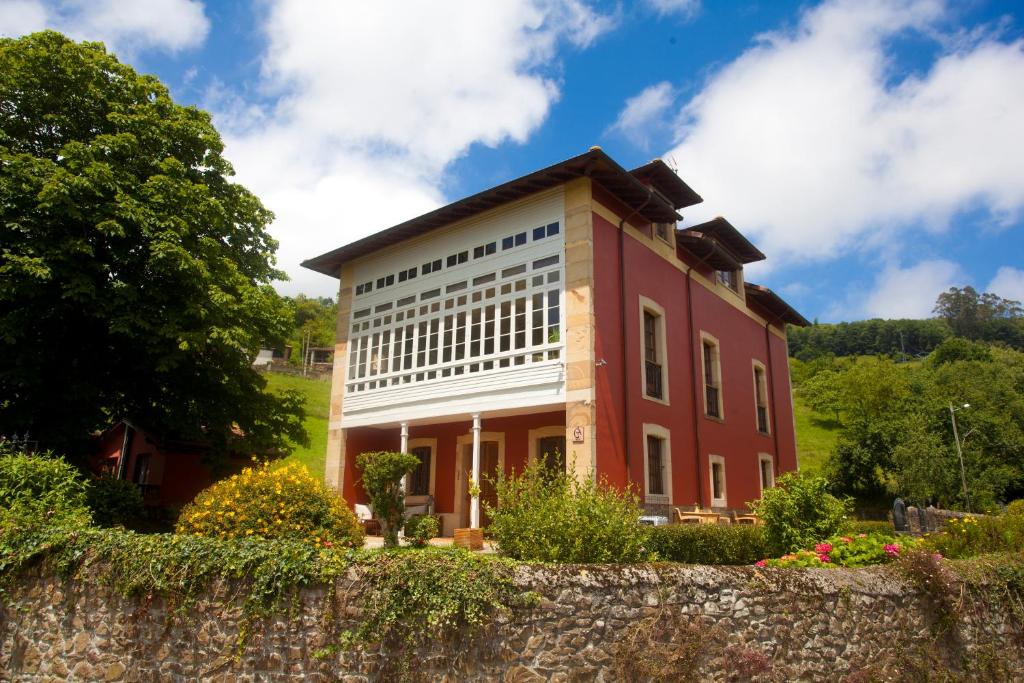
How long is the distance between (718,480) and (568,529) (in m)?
12.1

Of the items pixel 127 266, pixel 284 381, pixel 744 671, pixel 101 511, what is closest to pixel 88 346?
pixel 127 266

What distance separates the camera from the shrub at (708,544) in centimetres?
1008

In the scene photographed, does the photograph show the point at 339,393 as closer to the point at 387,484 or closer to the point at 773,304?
the point at 387,484

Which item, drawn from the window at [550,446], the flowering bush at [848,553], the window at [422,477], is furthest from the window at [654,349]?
the flowering bush at [848,553]

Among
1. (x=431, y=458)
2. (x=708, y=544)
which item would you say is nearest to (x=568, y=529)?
(x=708, y=544)

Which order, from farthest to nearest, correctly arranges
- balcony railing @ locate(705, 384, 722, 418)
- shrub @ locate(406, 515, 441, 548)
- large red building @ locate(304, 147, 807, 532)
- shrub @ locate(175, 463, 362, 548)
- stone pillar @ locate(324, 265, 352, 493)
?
1. balcony railing @ locate(705, 384, 722, 418)
2. stone pillar @ locate(324, 265, 352, 493)
3. large red building @ locate(304, 147, 807, 532)
4. shrub @ locate(406, 515, 441, 548)
5. shrub @ locate(175, 463, 362, 548)

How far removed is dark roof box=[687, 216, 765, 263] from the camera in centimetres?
1978

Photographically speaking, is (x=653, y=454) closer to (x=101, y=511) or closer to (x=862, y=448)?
(x=101, y=511)

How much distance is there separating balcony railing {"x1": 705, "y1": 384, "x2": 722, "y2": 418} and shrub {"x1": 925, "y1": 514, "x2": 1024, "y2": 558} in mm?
9033

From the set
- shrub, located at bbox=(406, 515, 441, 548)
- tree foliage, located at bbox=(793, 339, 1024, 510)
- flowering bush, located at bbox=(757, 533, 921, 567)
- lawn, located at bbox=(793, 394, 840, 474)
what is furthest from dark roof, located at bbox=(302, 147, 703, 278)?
lawn, located at bbox=(793, 394, 840, 474)

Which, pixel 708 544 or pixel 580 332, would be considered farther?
pixel 580 332

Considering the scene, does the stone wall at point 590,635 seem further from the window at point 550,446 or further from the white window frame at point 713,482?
the white window frame at point 713,482

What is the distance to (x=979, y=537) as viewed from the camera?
8688 millimetres

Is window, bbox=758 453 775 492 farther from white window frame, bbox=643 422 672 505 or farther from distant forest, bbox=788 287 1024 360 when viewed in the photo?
distant forest, bbox=788 287 1024 360
